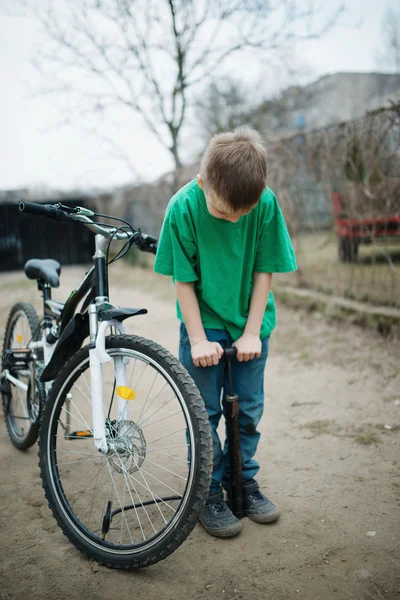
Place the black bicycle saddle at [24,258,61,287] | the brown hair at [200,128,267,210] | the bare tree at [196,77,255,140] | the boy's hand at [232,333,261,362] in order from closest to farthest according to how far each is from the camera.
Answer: the brown hair at [200,128,267,210], the boy's hand at [232,333,261,362], the black bicycle saddle at [24,258,61,287], the bare tree at [196,77,255,140]

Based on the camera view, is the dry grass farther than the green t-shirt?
Yes

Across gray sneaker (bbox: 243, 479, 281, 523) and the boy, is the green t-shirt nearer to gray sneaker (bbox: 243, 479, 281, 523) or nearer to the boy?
the boy

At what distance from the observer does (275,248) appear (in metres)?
2.07

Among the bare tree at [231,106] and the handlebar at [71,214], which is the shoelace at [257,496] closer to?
the handlebar at [71,214]

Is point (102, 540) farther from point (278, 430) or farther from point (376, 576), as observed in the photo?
point (278, 430)

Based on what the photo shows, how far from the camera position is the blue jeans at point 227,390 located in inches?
83.3

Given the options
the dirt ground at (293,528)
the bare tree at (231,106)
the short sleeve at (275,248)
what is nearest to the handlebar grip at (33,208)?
the short sleeve at (275,248)

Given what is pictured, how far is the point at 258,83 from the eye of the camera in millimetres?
15805

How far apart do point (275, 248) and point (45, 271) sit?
54.5 inches

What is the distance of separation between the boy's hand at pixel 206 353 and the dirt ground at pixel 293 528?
2.53 ft

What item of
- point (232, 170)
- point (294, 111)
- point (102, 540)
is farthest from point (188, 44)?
point (102, 540)

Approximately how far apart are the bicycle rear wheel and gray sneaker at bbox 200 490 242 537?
3.47 feet

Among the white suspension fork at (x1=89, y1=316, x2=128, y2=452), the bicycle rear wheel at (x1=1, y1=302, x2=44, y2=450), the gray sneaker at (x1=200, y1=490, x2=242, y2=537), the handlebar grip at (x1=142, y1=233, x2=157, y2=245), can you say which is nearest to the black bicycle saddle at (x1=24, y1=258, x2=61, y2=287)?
the bicycle rear wheel at (x1=1, y1=302, x2=44, y2=450)

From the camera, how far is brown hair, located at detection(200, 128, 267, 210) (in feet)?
5.59
